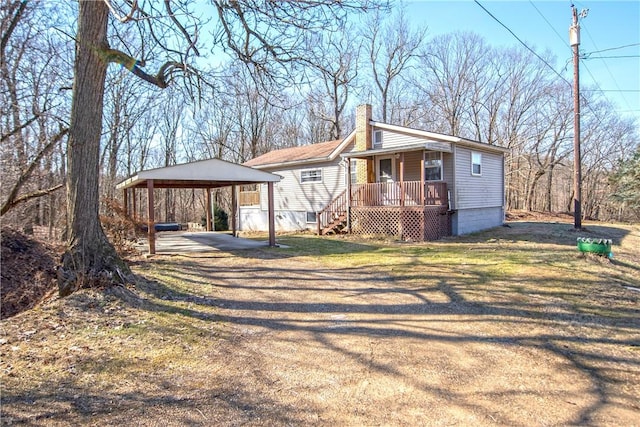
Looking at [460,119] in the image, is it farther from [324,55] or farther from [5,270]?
[5,270]

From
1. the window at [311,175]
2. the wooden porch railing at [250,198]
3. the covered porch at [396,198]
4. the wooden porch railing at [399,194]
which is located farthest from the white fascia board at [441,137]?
the wooden porch railing at [250,198]

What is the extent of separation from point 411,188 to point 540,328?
9.94m

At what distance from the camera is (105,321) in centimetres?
509

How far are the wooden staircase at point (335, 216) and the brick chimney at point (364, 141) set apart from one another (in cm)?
115

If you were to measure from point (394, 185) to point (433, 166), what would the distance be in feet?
6.12

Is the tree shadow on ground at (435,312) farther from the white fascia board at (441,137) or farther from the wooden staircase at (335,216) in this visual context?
the wooden staircase at (335,216)

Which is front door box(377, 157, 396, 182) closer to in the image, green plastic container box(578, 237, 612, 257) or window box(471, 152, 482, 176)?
window box(471, 152, 482, 176)

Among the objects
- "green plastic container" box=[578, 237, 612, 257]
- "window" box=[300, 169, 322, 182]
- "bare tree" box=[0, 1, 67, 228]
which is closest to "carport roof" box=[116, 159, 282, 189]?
"bare tree" box=[0, 1, 67, 228]

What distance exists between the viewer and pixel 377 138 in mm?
17625

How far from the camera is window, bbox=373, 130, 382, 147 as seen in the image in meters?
17.5

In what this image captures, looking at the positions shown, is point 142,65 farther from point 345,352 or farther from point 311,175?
point 311,175

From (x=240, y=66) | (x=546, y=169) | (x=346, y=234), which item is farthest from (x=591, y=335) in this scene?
(x=546, y=169)

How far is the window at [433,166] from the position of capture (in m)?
15.6

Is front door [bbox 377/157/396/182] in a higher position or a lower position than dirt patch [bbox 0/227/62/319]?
higher
